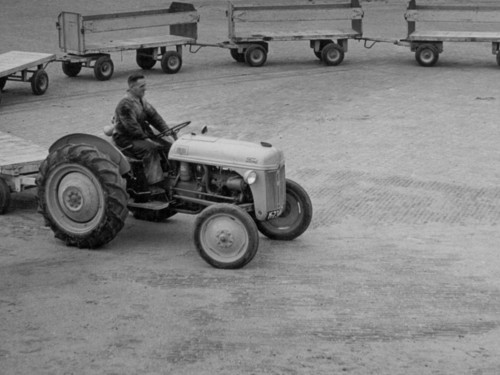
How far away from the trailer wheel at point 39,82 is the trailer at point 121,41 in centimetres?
96

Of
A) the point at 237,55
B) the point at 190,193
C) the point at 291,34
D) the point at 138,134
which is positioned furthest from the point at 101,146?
the point at 237,55

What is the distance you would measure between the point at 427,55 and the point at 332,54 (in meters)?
2.01

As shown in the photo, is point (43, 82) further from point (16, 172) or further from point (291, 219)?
point (291, 219)

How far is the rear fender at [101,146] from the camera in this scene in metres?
11.4

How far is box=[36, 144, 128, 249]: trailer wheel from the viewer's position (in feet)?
36.6

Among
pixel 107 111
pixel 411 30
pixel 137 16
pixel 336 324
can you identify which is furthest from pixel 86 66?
pixel 336 324

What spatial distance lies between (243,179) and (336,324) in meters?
2.66

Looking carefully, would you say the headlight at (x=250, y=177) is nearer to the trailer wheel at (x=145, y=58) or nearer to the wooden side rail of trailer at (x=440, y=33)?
the trailer wheel at (x=145, y=58)

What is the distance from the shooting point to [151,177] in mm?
11656

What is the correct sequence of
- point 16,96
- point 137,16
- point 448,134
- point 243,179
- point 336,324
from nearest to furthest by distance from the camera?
point 336,324, point 243,179, point 448,134, point 16,96, point 137,16

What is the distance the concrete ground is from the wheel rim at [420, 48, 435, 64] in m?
2.26

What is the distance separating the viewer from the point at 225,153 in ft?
37.0

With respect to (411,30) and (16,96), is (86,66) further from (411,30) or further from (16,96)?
(411,30)

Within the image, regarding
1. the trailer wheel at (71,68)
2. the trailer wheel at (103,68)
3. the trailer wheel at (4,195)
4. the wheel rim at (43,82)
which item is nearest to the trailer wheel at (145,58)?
the trailer wheel at (103,68)
